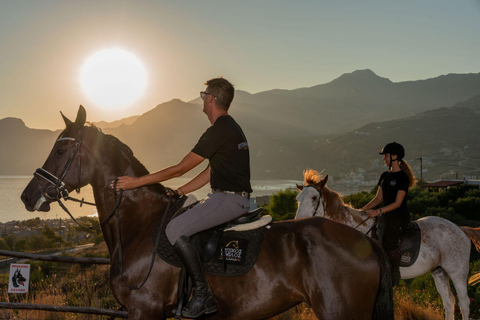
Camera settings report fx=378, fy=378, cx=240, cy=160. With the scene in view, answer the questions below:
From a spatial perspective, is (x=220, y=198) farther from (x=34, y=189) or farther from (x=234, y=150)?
(x=34, y=189)

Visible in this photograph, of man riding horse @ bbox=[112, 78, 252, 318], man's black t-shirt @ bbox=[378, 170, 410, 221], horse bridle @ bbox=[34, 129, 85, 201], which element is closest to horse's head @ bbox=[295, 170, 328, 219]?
man's black t-shirt @ bbox=[378, 170, 410, 221]

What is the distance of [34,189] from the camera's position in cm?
404

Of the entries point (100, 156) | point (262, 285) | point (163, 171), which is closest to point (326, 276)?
point (262, 285)

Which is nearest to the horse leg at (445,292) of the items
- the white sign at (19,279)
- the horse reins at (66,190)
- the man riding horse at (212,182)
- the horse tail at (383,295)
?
the horse tail at (383,295)

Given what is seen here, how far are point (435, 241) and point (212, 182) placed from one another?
4.74 m

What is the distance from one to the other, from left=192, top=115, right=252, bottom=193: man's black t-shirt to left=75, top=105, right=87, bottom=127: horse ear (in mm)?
1405

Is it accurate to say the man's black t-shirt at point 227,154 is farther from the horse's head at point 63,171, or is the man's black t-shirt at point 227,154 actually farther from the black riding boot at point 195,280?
→ the horse's head at point 63,171

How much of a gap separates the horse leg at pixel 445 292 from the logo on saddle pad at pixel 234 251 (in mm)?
4930

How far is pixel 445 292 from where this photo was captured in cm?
687

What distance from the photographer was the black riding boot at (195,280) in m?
3.72

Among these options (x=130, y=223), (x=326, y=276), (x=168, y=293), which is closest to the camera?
(x=326, y=276)

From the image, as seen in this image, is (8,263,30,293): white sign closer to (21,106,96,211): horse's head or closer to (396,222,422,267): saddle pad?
(21,106,96,211): horse's head

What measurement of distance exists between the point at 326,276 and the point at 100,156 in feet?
9.01

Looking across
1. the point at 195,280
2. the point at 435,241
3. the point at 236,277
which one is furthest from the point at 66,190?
the point at 435,241
